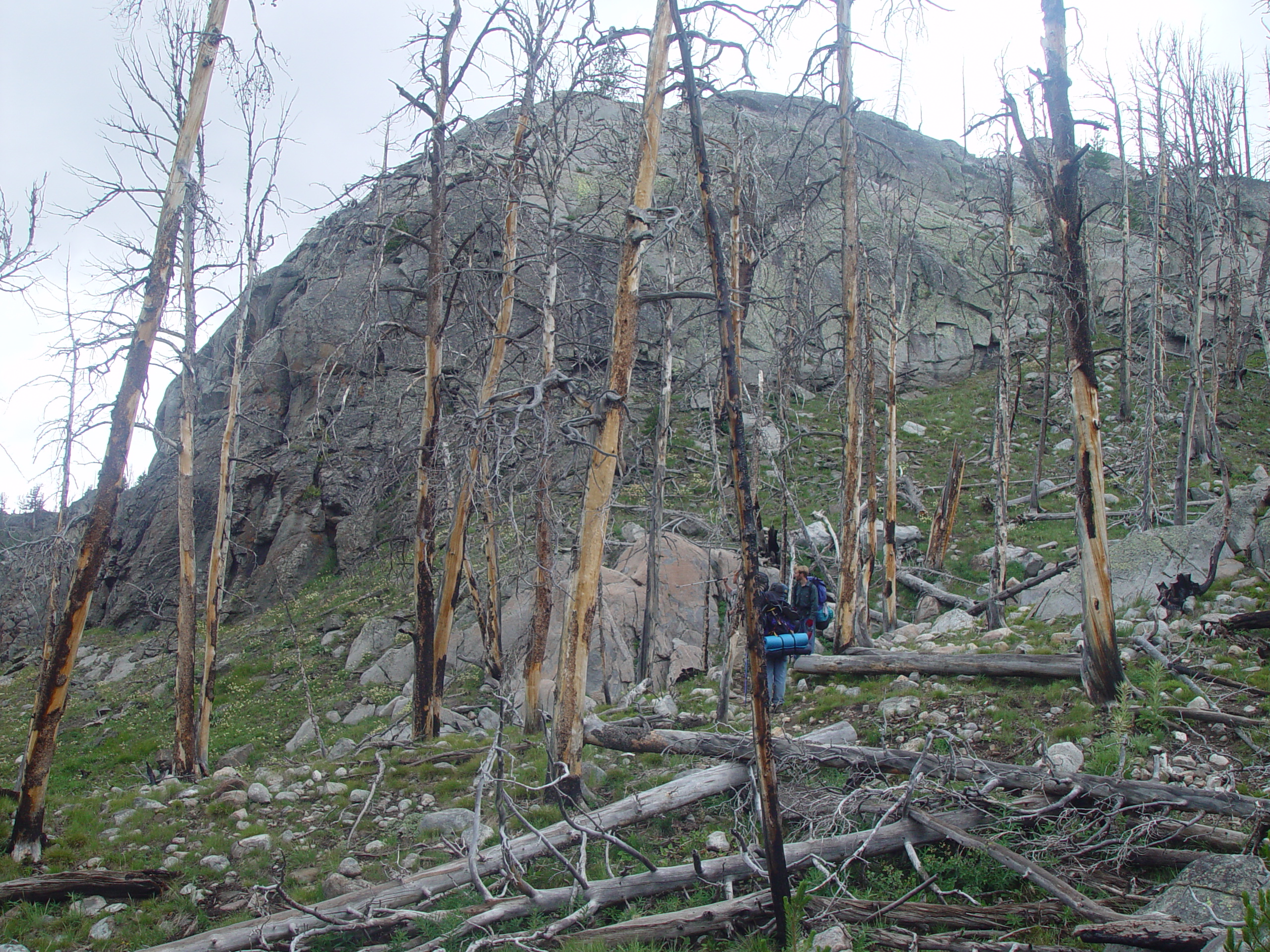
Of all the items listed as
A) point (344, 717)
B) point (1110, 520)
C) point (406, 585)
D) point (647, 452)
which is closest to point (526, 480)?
point (344, 717)

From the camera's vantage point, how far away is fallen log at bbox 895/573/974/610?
46.5 feet

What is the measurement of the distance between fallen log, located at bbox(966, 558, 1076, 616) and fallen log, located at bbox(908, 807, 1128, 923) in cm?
862

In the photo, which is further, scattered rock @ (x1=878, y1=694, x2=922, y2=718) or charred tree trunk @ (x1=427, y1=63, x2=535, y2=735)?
charred tree trunk @ (x1=427, y1=63, x2=535, y2=735)

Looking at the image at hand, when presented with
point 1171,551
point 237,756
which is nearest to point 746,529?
point 1171,551

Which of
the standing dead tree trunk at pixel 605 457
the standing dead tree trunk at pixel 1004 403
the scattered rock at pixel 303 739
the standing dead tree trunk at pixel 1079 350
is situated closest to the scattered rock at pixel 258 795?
the standing dead tree trunk at pixel 605 457

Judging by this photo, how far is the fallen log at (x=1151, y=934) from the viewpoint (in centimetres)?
305

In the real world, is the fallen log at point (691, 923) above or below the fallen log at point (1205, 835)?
below

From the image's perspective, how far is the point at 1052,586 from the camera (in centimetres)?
1218

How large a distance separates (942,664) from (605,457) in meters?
5.19

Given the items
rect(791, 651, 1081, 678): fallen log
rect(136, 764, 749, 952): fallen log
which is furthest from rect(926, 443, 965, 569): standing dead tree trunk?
rect(136, 764, 749, 952): fallen log

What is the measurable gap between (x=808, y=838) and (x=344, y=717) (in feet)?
39.6

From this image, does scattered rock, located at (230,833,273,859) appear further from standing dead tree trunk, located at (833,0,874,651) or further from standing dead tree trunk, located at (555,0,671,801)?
standing dead tree trunk, located at (833,0,874,651)

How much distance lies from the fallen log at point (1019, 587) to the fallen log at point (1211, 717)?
642cm

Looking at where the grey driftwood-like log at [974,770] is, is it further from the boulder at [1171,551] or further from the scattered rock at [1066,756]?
the boulder at [1171,551]
